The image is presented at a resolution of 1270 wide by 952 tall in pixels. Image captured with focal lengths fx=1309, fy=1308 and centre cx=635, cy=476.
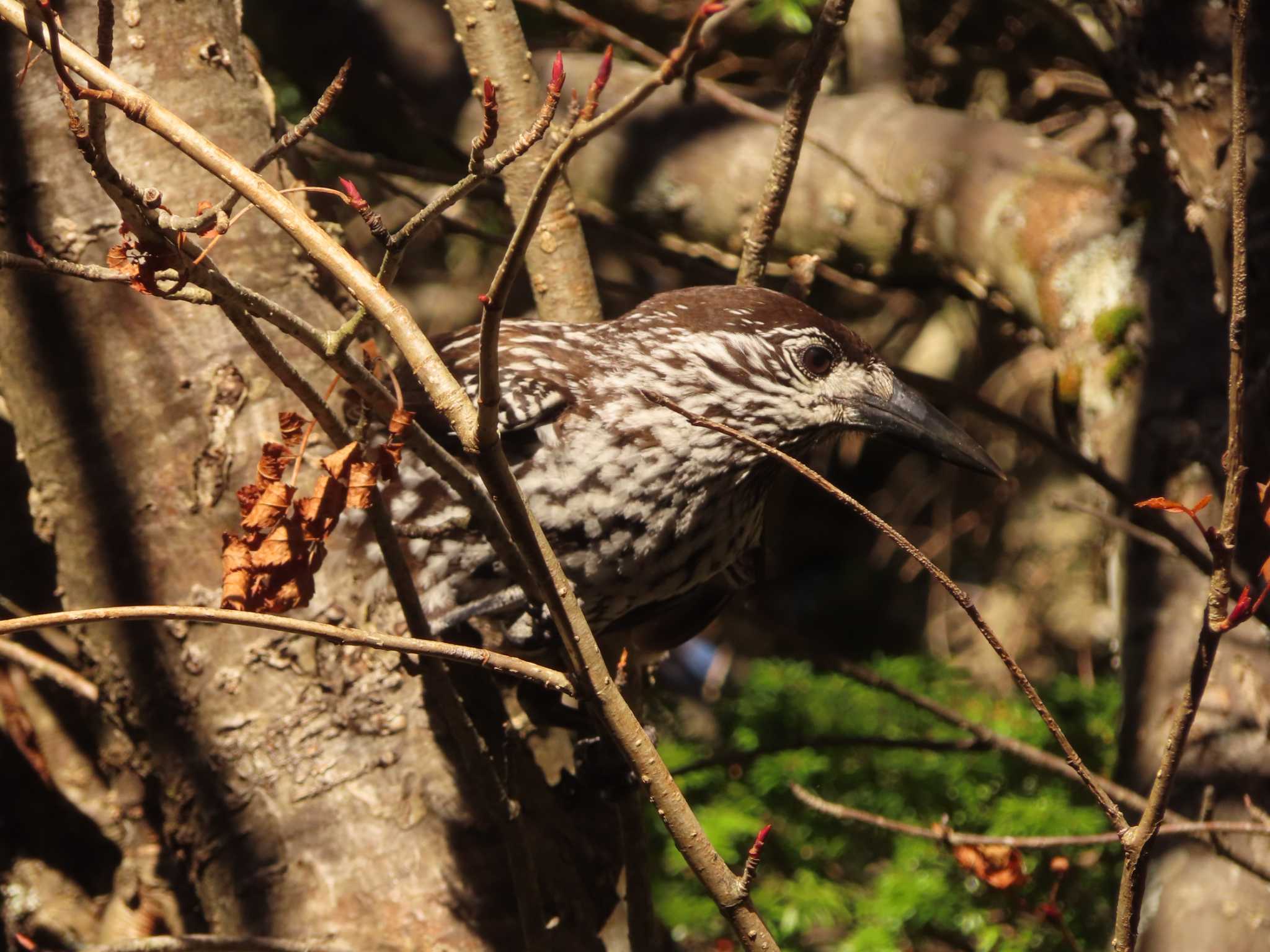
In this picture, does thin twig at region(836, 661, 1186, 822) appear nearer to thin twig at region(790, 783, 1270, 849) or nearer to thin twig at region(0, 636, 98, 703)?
thin twig at region(790, 783, 1270, 849)

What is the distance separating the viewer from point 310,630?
5.00ft

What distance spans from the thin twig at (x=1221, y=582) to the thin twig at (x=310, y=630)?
704 millimetres

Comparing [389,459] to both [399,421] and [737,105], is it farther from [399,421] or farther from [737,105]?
[737,105]

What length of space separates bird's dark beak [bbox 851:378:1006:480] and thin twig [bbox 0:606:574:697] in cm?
136

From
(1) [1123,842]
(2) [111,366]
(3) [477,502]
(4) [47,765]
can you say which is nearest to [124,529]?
(2) [111,366]

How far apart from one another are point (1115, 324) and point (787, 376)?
1003 millimetres

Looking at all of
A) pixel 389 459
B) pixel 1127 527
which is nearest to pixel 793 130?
pixel 1127 527

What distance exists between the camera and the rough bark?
2.52 m

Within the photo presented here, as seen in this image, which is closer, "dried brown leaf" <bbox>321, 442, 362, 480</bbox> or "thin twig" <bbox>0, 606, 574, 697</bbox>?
"thin twig" <bbox>0, 606, 574, 697</bbox>

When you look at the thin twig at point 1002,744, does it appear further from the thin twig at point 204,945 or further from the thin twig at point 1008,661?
the thin twig at point 204,945

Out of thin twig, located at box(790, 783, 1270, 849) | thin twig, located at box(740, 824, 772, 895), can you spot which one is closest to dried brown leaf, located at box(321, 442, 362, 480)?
thin twig, located at box(740, 824, 772, 895)

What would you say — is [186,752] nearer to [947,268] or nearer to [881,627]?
[947,268]

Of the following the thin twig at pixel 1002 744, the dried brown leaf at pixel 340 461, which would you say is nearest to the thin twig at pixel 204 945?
the dried brown leaf at pixel 340 461

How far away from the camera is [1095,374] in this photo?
130 inches
